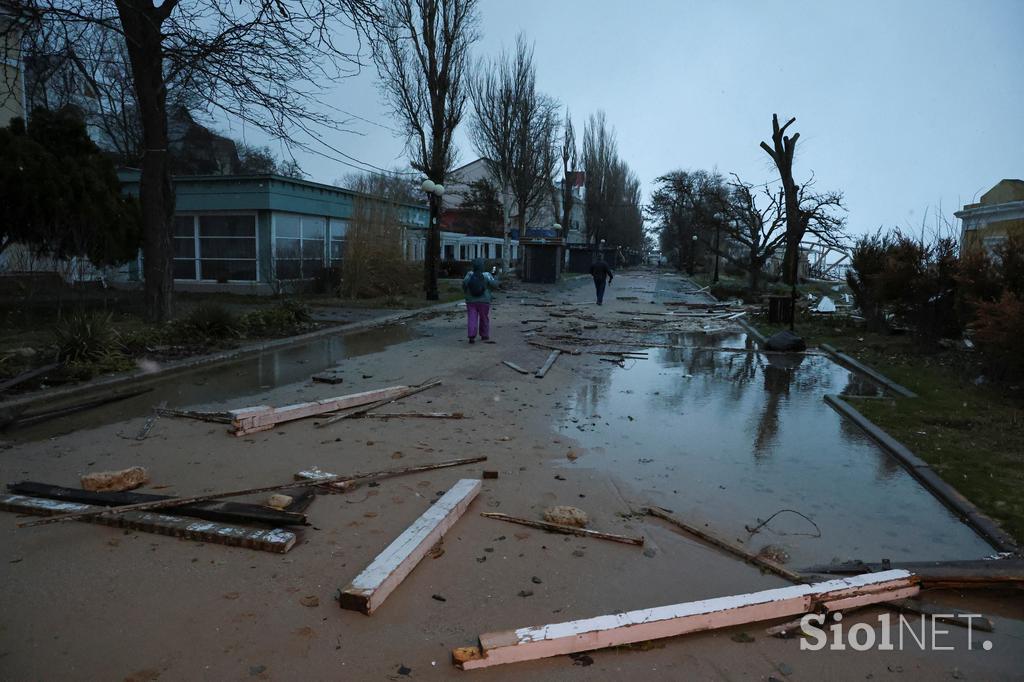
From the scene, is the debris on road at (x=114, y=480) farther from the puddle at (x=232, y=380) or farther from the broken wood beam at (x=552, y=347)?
the broken wood beam at (x=552, y=347)

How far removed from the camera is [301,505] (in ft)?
16.0

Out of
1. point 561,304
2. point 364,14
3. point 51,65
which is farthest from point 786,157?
point 51,65

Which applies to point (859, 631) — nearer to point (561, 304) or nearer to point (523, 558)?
point (523, 558)

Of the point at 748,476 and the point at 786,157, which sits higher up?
the point at 786,157

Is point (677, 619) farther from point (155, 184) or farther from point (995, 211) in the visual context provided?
point (995, 211)

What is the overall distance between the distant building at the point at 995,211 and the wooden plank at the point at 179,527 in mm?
22047

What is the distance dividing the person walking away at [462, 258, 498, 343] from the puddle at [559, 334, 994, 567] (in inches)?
143

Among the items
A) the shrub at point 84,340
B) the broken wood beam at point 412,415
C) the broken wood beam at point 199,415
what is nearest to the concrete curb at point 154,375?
the shrub at point 84,340

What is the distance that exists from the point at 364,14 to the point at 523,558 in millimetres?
9985

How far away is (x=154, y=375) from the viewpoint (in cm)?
985

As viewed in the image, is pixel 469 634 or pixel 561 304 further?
pixel 561 304

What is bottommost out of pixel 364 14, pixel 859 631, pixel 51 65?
pixel 859 631

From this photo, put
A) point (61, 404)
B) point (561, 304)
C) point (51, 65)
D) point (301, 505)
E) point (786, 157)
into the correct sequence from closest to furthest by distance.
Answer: point (301, 505) < point (61, 404) < point (51, 65) < point (786, 157) < point (561, 304)

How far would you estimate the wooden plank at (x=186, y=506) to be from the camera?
4488 millimetres
